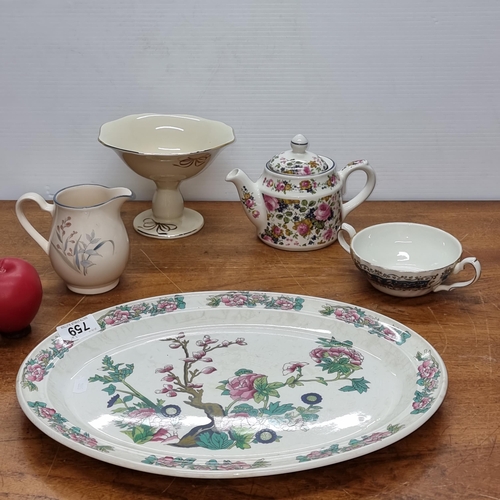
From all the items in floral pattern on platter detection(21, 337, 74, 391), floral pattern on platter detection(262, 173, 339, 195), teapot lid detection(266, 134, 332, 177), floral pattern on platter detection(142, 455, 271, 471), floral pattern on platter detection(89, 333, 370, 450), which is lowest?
floral pattern on platter detection(89, 333, 370, 450)

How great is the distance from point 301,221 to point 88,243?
0.33m

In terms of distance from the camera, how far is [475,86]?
3.88ft

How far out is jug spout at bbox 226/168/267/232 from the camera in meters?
1.05

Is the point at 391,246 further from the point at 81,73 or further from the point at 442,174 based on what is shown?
the point at 81,73

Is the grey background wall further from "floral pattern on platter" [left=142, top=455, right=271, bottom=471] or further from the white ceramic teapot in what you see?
"floral pattern on platter" [left=142, top=455, right=271, bottom=471]

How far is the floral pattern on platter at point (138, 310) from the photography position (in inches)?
33.6

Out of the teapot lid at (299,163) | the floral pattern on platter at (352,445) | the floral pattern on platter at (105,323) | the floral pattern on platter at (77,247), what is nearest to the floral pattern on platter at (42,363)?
the floral pattern on platter at (105,323)

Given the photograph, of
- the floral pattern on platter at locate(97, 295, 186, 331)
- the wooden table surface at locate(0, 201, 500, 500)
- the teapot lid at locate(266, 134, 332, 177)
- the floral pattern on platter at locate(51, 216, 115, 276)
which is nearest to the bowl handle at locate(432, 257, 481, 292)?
the wooden table surface at locate(0, 201, 500, 500)

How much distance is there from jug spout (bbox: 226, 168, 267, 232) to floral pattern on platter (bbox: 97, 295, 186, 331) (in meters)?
0.22

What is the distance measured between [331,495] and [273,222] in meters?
0.53

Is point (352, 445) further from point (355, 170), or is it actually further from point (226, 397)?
point (355, 170)

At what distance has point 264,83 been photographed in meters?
1.18

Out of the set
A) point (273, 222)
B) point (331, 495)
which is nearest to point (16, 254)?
point (273, 222)

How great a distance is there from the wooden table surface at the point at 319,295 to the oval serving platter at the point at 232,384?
0.02 m
